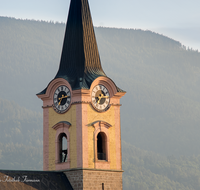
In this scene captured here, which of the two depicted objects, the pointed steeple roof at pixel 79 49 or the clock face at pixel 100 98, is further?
the pointed steeple roof at pixel 79 49

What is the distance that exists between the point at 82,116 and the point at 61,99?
9.43 feet

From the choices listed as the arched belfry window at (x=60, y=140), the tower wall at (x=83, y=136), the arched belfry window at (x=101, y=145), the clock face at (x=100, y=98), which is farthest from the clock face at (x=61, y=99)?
the arched belfry window at (x=101, y=145)

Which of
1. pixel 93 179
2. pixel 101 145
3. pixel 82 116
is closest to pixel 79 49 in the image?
pixel 82 116

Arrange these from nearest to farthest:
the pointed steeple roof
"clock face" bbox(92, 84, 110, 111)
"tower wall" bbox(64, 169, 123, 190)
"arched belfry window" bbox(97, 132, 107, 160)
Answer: "tower wall" bbox(64, 169, 123, 190), "clock face" bbox(92, 84, 110, 111), "arched belfry window" bbox(97, 132, 107, 160), the pointed steeple roof

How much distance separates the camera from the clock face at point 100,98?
5394 centimetres

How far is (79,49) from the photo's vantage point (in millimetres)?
55594

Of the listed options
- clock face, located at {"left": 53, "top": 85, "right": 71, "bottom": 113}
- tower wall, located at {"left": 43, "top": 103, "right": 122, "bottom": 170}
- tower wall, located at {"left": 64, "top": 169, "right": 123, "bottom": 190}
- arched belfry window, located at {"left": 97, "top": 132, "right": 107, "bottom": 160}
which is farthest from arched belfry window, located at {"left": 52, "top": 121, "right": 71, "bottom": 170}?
arched belfry window, located at {"left": 97, "top": 132, "right": 107, "bottom": 160}

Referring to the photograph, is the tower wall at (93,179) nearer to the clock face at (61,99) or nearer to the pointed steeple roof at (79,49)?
the clock face at (61,99)

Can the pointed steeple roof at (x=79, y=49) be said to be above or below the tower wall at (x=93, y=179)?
above

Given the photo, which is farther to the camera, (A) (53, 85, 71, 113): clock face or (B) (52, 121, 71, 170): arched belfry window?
(A) (53, 85, 71, 113): clock face

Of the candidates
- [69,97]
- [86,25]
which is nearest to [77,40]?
[86,25]

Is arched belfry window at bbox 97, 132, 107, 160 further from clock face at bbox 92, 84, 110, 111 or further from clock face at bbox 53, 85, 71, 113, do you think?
clock face at bbox 53, 85, 71, 113

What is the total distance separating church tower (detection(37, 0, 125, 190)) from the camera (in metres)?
52.3

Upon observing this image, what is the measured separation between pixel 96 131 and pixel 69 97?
157 inches
